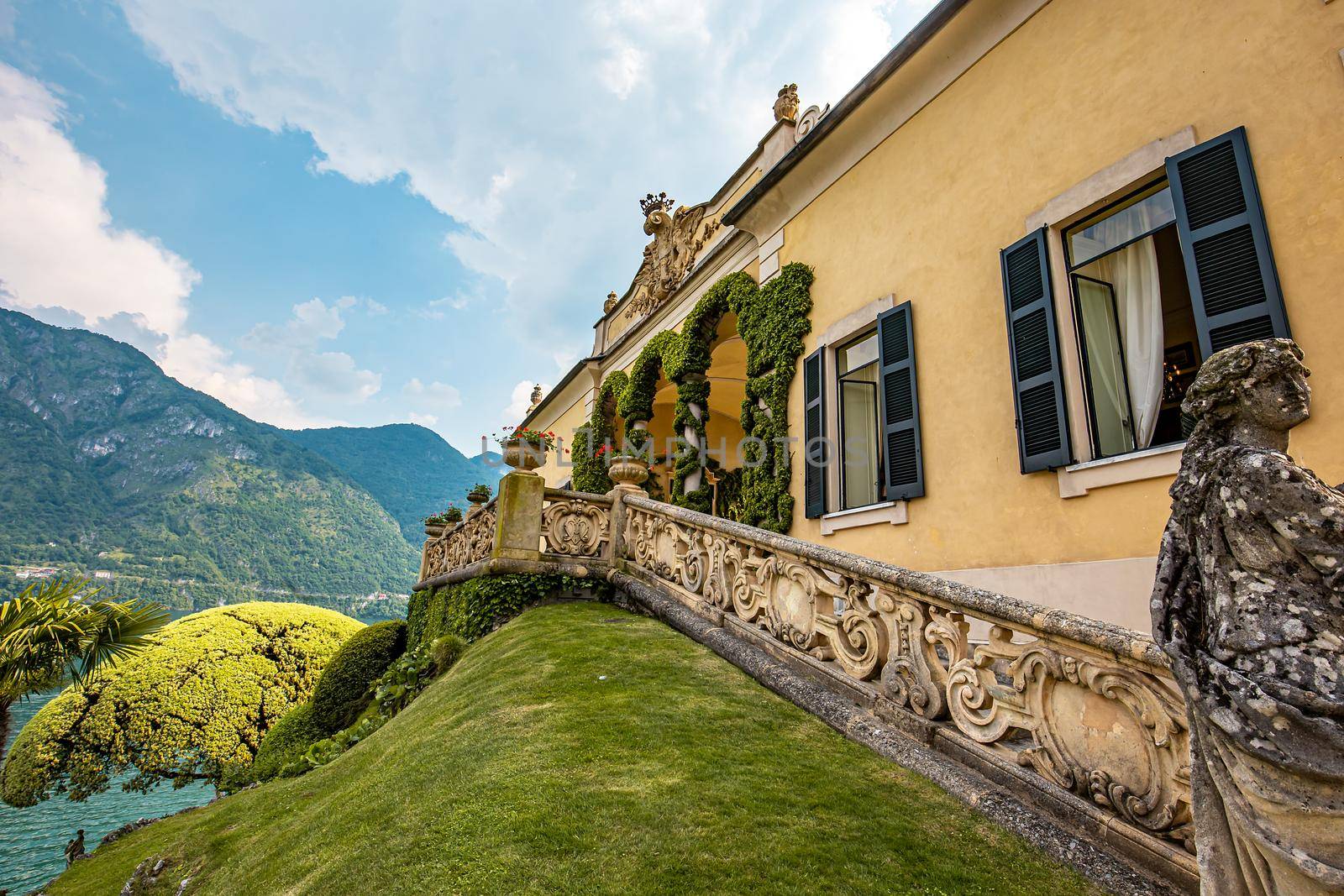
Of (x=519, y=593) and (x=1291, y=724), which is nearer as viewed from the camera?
(x=1291, y=724)

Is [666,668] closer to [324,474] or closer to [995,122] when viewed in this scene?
[995,122]

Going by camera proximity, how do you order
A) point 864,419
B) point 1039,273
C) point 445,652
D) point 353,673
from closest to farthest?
point 1039,273
point 445,652
point 864,419
point 353,673

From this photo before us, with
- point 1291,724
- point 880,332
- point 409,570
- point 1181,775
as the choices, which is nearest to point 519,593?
point 880,332

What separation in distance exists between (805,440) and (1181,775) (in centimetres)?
661

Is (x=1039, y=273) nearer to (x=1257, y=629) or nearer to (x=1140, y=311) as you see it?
(x=1140, y=311)

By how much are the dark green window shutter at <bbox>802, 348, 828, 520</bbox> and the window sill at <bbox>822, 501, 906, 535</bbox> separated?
23 cm

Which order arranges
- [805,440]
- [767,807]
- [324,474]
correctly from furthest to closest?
[324,474], [805,440], [767,807]

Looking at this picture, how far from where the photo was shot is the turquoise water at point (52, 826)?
9.09 m

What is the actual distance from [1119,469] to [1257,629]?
14.3ft

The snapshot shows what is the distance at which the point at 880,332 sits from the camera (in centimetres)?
780

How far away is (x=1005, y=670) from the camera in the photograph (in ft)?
11.3

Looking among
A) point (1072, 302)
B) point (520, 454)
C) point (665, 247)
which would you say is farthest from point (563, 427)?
point (1072, 302)

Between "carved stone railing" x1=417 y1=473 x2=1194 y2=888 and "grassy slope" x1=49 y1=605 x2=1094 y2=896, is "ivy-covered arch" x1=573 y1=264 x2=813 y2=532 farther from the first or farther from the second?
"grassy slope" x1=49 y1=605 x2=1094 y2=896

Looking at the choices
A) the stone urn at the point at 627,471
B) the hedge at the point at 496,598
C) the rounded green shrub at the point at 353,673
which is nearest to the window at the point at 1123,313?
the stone urn at the point at 627,471
